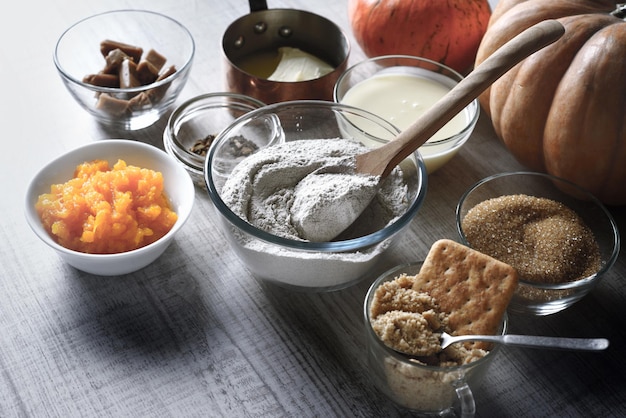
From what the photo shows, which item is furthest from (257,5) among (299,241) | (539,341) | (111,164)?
(539,341)

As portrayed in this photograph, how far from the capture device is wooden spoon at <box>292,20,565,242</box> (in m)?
1.08

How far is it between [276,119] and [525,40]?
1.46ft

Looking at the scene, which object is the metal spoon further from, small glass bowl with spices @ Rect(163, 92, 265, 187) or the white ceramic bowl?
small glass bowl with spices @ Rect(163, 92, 265, 187)

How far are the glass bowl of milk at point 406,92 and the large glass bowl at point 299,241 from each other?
11cm

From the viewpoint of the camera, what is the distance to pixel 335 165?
1157mm

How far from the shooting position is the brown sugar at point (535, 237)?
1.12 meters

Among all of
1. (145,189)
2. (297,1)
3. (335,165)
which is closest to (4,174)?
(145,189)

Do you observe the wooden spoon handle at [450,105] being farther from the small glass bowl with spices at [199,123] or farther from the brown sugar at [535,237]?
the small glass bowl with spices at [199,123]

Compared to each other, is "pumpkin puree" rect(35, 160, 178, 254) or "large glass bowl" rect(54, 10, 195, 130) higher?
"large glass bowl" rect(54, 10, 195, 130)

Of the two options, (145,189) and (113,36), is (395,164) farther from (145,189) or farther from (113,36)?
(113,36)

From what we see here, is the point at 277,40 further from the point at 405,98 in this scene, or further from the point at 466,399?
the point at 466,399

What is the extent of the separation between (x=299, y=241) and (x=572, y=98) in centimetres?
58

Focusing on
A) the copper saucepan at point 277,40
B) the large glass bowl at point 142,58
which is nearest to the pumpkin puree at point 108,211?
the large glass bowl at point 142,58

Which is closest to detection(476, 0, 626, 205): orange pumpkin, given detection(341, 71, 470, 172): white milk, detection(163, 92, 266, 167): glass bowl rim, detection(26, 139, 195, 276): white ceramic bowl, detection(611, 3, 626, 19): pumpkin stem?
detection(611, 3, 626, 19): pumpkin stem
